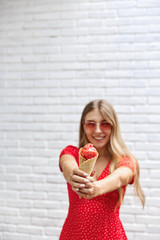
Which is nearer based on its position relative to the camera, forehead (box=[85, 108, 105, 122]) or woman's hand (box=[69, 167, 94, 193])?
woman's hand (box=[69, 167, 94, 193])

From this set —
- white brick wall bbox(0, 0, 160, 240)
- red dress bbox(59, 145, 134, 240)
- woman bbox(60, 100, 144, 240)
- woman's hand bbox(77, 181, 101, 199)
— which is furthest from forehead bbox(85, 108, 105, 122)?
white brick wall bbox(0, 0, 160, 240)

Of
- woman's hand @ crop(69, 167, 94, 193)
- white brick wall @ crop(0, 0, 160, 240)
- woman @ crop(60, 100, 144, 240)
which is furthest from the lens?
white brick wall @ crop(0, 0, 160, 240)

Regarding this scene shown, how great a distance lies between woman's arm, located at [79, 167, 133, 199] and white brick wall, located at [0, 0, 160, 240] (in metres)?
1.05

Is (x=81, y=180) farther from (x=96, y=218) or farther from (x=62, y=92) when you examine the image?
(x=62, y=92)

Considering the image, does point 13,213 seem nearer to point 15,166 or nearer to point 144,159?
point 15,166

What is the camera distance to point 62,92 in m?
2.67

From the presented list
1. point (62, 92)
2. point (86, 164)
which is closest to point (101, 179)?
point (86, 164)

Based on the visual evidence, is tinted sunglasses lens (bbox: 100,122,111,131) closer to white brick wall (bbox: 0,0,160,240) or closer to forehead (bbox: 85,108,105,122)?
forehead (bbox: 85,108,105,122)

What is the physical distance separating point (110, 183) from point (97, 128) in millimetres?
284

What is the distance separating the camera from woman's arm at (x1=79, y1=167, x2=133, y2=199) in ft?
4.32

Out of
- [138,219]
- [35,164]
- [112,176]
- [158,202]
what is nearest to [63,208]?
[35,164]

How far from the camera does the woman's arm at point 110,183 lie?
1.32 metres

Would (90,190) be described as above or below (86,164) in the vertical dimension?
below

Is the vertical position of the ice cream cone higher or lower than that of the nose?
lower
